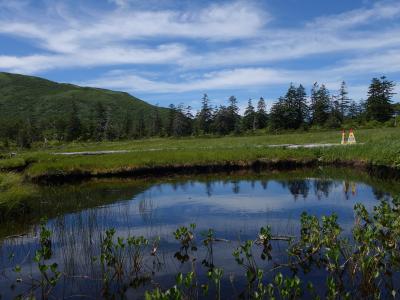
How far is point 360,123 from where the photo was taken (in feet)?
336

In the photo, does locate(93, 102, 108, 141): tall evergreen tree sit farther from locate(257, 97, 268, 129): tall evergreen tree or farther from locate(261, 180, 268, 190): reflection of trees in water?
locate(261, 180, 268, 190): reflection of trees in water

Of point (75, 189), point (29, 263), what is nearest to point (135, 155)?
point (75, 189)

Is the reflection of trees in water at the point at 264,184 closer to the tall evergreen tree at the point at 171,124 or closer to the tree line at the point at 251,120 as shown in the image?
the tree line at the point at 251,120

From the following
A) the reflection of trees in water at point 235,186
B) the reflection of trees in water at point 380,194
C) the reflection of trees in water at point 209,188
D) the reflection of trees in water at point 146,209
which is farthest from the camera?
the reflection of trees in water at point 235,186

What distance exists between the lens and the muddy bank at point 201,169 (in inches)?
1242

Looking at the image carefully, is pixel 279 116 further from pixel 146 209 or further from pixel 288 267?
pixel 288 267

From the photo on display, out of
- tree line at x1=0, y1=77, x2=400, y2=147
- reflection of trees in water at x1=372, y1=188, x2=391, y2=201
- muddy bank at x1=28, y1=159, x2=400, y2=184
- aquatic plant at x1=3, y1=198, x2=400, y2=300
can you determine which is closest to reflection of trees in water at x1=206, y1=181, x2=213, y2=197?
muddy bank at x1=28, y1=159, x2=400, y2=184

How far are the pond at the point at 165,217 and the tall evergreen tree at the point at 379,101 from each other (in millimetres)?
82961

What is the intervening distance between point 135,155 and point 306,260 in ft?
94.6

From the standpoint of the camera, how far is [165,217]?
698 inches

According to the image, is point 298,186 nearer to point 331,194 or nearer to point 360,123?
point 331,194

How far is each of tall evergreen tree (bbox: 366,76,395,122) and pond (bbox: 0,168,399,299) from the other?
3266 inches

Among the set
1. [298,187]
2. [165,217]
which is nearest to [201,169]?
[298,187]

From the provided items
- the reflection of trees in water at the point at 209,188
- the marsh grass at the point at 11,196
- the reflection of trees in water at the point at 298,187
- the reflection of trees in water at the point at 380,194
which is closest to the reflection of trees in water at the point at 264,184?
the reflection of trees in water at the point at 298,187
